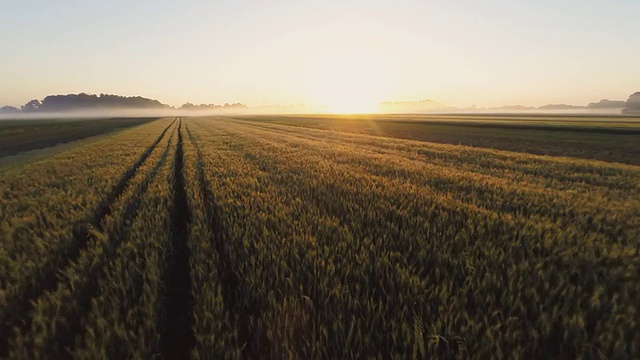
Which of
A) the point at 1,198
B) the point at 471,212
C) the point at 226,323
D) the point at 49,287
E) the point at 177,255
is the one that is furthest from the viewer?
the point at 1,198

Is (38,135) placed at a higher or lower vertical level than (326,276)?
higher

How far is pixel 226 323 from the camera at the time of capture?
266cm

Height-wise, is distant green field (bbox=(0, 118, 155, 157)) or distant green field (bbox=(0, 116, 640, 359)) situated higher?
distant green field (bbox=(0, 118, 155, 157))

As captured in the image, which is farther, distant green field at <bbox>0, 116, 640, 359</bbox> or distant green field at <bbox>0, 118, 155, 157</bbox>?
distant green field at <bbox>0, 118, 155, 157</bbox>

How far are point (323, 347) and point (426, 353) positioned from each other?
840 mm

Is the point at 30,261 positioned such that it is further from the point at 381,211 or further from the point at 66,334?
the point at 381,211

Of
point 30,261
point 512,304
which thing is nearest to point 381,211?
point 512,304

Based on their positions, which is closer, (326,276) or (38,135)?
(326,276)

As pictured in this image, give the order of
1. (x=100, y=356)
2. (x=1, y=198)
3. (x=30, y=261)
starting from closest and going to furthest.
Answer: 1. (x=100, y=356)
2. (x=30, y=261)
3. (x=1, y=198)

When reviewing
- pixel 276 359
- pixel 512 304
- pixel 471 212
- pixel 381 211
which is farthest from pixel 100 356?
pixel 471 212

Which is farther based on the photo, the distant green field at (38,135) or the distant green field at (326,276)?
the distant green field at (38,135)

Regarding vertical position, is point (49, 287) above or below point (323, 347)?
below

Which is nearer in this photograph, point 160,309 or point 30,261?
point 160,309

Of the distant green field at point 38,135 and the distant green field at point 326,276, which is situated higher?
the distant green field at point 38,135
